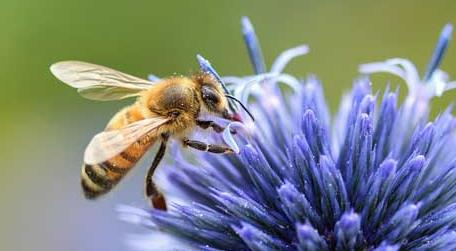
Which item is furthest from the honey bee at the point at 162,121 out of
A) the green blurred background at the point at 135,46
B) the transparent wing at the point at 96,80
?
the green blurred background at the point at 135,46

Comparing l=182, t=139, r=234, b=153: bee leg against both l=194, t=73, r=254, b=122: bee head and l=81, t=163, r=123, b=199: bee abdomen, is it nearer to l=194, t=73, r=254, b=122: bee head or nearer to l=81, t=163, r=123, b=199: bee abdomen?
l=194, t=73, r=254, b=122: bee head

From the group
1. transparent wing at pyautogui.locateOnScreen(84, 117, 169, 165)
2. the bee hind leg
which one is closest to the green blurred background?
the bee hind leg

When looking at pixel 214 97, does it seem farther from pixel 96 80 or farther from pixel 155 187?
pixel 96 80

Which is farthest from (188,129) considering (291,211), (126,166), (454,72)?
(454,72)

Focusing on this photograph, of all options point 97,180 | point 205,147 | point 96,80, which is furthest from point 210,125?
point 96,80

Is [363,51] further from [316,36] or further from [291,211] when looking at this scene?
[291,211]
